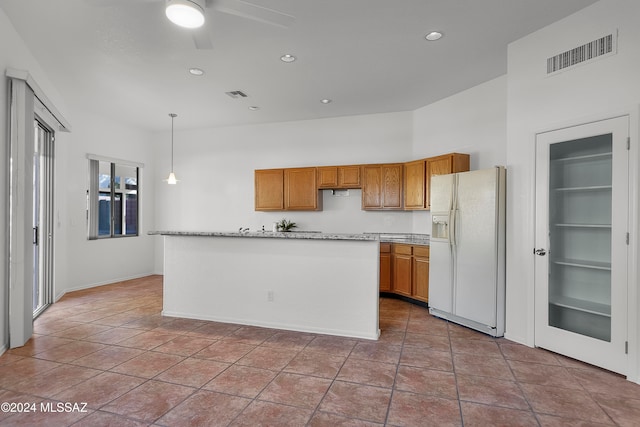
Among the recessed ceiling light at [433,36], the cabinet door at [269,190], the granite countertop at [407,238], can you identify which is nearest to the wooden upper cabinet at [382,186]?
the granite countertop at [407,238]

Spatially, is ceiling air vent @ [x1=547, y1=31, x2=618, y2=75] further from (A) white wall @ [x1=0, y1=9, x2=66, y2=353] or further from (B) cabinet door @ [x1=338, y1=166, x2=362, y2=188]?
(A) white wall @ [x1=0, y1=9, x2=66, y2=353]

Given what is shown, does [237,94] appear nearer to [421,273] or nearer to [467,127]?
[467,127]

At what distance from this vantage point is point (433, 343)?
3.40 m

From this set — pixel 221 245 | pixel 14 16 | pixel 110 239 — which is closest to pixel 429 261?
pixel 221 245

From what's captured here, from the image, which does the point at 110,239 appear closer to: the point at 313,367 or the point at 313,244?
the point at 313,244

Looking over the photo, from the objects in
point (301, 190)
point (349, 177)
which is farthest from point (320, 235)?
point (301, 190)

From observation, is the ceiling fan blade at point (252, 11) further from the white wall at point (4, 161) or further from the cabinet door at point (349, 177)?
the cabinet door at point (349, 177)

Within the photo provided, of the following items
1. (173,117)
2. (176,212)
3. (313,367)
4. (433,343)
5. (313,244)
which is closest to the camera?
(313,367)

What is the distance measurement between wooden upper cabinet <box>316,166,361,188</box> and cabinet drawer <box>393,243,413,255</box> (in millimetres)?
1206

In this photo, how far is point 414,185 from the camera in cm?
525

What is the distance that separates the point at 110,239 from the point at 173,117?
248 cm

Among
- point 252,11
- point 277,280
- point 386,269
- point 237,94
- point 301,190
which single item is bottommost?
point 386,269

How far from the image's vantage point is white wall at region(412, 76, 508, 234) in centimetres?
438

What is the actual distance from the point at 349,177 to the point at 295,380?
372 centimetres
